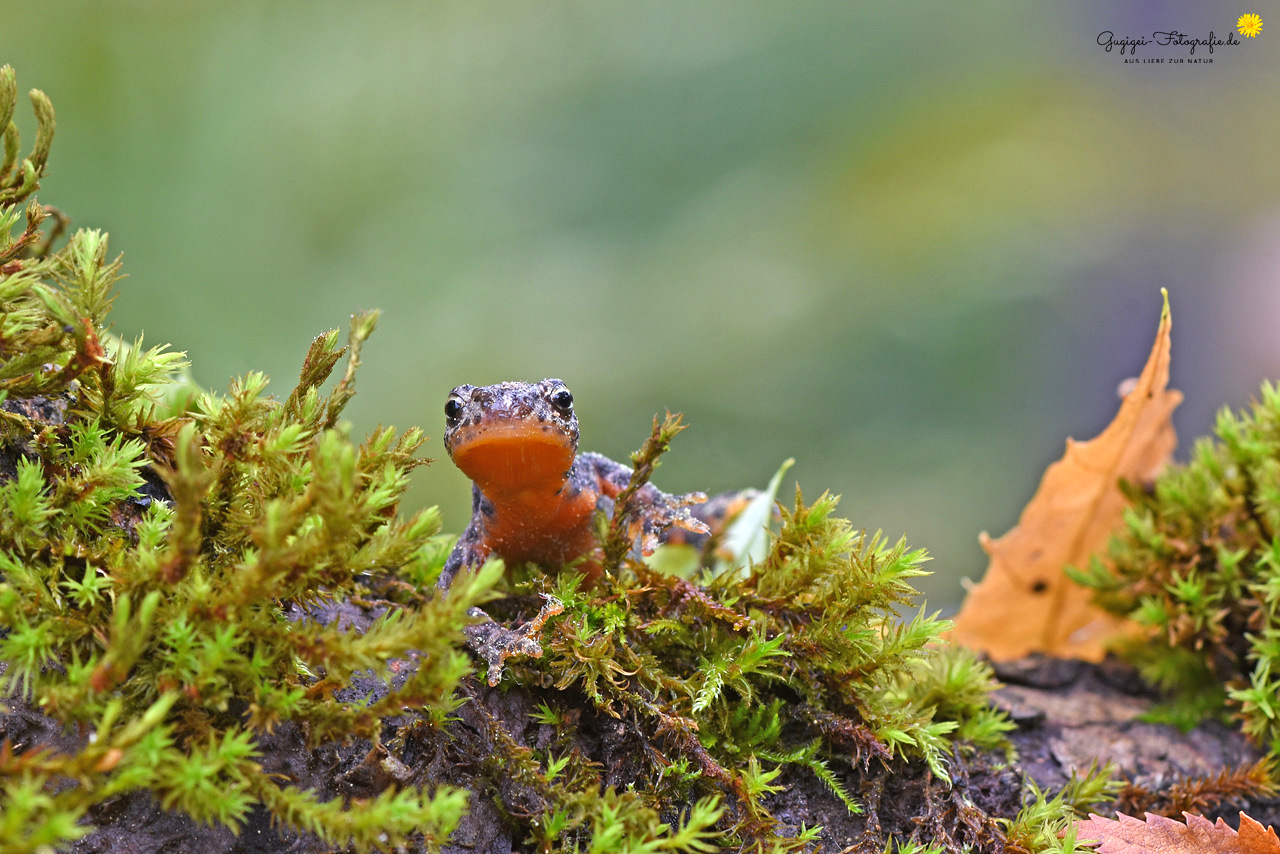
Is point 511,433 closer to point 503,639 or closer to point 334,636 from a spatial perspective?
point 503,639

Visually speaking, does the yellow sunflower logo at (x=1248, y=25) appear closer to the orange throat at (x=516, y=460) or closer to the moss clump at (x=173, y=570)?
the orange throat at (x=516, y=460)

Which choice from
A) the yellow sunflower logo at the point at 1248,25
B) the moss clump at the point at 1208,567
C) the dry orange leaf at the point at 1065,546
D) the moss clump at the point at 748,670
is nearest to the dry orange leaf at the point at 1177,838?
the moss clump at the point at 748,670

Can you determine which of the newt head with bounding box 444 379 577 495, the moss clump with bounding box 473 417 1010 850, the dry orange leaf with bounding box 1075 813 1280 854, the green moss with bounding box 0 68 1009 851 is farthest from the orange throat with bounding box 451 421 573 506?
the dry orange leaf with bounding box 1075 813 1280 854

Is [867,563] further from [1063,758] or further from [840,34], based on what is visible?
[840,34]

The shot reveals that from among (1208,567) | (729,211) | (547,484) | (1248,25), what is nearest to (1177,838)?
(1208,567)

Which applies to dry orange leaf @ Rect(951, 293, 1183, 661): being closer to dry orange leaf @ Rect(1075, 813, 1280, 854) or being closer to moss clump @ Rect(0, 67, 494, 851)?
dry orange leaf @ Rect(1075, 813, 1280, 854)

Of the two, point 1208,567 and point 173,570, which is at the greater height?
point 1208,567

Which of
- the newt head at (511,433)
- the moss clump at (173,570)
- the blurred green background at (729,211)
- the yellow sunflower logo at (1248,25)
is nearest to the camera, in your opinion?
the moss clump at (173,570)
